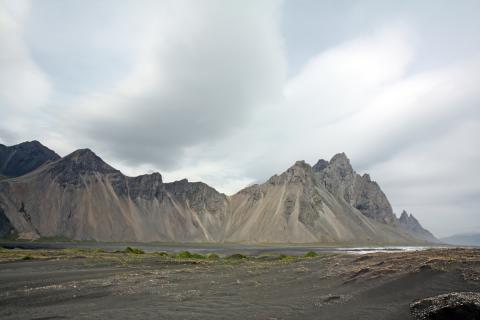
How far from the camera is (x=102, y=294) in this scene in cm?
2550

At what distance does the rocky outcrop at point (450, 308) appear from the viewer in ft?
48.1

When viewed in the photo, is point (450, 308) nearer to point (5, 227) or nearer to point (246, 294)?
point (246, 294)

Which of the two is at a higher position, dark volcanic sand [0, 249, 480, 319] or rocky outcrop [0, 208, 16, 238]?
rocky outcrop [0, 208, 16, 238]

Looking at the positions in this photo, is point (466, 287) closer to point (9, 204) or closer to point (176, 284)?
point (176, 284)

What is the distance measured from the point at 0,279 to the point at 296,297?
2547 centimetres

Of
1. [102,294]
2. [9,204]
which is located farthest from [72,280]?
[9,204]

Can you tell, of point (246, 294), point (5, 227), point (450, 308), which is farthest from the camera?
point (5, 227)

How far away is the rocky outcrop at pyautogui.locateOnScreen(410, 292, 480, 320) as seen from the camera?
14.7 m

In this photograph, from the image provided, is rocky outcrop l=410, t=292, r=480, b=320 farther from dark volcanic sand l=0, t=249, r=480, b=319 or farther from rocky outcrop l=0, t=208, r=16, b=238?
rocky outcrop l=0, t=208, r=16, b=238

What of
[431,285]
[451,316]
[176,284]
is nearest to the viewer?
[451,316]

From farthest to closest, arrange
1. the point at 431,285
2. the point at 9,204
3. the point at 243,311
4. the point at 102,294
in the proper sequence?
the point at 9,204, the point at 102,294, the point at 431,285, the point at 243,311

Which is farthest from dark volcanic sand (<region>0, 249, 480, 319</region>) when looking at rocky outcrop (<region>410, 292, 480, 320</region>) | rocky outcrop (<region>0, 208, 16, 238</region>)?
rocky outcrop (<region>0, 208, 16, 238</region>)

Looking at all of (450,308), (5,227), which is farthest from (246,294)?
(5,227)

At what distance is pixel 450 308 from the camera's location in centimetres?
1509
